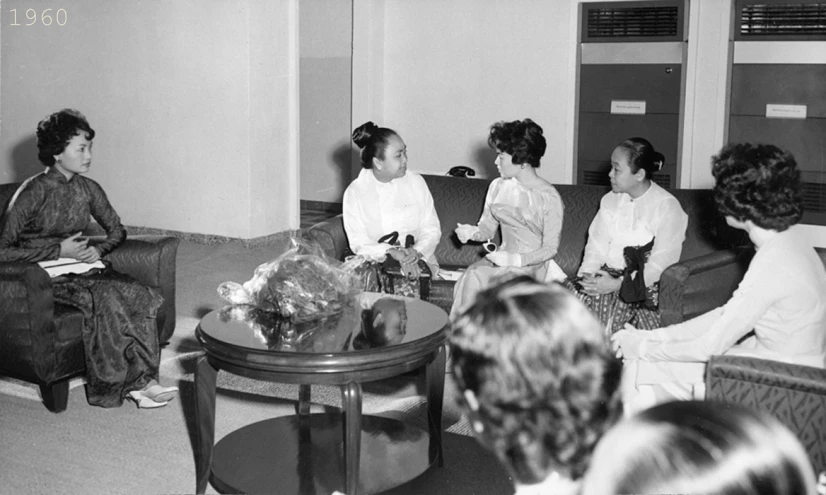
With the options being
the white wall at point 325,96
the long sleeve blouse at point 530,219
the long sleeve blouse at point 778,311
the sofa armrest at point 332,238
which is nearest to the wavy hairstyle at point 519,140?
the long sleeve blouse at point 530,219

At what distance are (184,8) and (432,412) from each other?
5.76m

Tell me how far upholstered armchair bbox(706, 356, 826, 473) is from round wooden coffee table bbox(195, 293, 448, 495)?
1053mm

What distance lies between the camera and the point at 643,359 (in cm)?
320

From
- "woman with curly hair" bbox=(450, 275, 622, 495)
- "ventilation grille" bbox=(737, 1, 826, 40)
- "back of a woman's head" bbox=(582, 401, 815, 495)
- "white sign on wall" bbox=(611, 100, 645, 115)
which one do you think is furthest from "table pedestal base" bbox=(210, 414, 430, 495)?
"ventilation grille" bbox=(737, 1, 826, 40)

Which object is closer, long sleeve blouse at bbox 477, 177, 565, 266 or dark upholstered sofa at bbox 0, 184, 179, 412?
dark upholstered sofa at bbox 0, 184, 179, 412

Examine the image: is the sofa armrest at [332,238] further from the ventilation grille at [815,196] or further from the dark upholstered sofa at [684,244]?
the ventilation grille at [815,196]

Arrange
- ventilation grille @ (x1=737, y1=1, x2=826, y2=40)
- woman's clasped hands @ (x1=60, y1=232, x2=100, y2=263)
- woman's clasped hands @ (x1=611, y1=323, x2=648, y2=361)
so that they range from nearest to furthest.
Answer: woman's clasped hands @ (x1=611, y1=323, x2=648, y2=361), woman's clasped hands @ (x1=60, y1=232, x2=100, y2=263), ventilation grille @ (x1=737, y1=1, x2=826, y2=40)

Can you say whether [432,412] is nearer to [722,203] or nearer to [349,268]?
[349,268]

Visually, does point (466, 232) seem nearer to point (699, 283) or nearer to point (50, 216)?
point (699, 283)

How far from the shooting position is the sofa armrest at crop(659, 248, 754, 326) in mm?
4133

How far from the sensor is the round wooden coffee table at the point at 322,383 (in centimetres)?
306

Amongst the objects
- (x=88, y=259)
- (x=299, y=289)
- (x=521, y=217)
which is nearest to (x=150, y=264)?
(x=88, y=259)

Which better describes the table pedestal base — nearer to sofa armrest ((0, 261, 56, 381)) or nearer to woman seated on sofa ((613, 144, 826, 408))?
woman seated on sofa ((613, 144, 826, 408))

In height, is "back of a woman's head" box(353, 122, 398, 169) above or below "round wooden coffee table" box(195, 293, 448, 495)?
above
